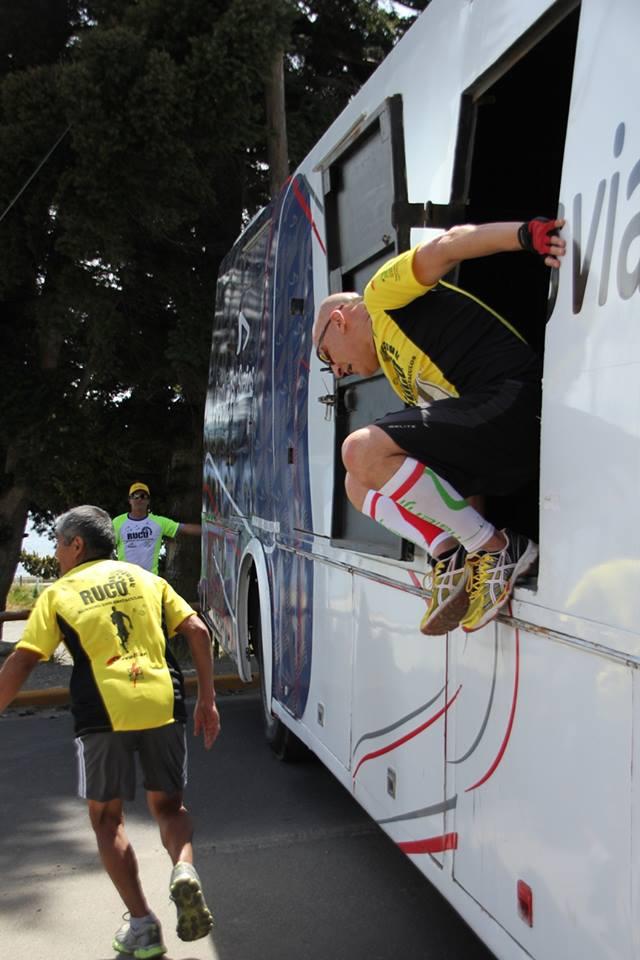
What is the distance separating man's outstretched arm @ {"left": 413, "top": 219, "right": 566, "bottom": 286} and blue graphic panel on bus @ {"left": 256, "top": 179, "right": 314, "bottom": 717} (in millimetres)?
2017

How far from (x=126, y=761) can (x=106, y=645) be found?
1.37 ft

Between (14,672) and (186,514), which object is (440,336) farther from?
(186,514)

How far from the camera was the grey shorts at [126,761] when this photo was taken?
3.50m

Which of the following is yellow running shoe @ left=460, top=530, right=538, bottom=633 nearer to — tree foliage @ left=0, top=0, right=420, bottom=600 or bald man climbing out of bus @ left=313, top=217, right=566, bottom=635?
bald man climbing out of bus @ left=313, top=217, right=566, bottom=635

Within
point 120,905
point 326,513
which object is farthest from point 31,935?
point 326,513

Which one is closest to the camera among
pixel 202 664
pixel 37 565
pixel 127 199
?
pixel 202 664

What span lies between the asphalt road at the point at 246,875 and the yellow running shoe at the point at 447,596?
1.53 m

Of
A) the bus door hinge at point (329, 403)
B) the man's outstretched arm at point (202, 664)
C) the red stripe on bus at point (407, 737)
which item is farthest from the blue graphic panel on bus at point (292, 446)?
the red stripe on bus at point (407, 737)

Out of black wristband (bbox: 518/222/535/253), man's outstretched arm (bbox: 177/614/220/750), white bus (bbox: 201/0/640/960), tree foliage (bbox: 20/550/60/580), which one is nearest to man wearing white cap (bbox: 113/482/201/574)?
white bus (bbox: 201/0/640/960)

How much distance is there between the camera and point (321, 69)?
1206 cm

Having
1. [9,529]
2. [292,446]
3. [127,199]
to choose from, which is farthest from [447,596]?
[9,529]

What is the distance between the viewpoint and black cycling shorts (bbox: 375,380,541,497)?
2568 mm

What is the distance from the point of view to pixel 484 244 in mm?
2490

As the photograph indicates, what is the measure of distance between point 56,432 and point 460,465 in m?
9.38
